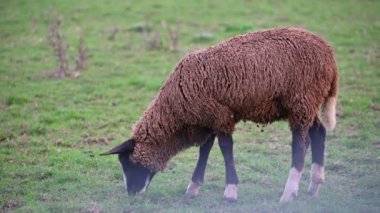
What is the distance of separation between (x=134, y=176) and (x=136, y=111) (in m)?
4.20

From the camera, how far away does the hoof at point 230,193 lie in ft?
26.1

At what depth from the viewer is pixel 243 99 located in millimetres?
7762

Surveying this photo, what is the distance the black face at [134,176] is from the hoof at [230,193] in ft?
3.48

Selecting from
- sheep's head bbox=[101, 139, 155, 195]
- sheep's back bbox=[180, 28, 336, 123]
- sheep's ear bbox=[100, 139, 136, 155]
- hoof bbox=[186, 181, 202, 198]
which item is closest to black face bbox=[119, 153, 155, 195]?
sheep's head bbox=[101, 139, 155, 195]

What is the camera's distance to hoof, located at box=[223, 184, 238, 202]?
795 centimetres

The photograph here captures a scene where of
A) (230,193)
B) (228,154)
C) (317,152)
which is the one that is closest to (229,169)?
(228,154)

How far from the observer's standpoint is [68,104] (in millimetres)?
12836

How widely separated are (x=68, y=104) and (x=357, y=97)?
6.20 metres

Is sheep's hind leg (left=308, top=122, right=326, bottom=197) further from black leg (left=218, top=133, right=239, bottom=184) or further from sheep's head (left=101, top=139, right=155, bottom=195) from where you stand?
sheep's head (left=101, top=139, right=155, bottom=195)

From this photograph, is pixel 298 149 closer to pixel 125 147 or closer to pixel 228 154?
pixel 228 154

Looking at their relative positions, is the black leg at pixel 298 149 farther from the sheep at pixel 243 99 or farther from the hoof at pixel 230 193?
the hoof at pixel 230 193

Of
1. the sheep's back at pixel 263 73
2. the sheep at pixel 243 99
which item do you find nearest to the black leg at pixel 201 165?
the sheep at pixel 243 99

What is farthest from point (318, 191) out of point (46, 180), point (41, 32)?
point (41, 32)

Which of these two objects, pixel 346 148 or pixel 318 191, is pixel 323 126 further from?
pixel 346 148
